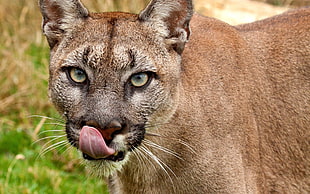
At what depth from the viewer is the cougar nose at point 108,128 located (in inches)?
179

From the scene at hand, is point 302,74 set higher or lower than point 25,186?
higher

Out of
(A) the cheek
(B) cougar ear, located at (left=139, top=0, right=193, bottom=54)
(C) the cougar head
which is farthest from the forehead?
(A) the cheek

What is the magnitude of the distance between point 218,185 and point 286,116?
105 centimetres

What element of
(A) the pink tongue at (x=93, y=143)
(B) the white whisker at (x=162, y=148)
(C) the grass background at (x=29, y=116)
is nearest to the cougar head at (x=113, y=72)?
(A) the pink tongue at (x=93, y=143)

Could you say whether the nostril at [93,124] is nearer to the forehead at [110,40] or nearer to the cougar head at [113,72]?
the cougar head at [113,72]

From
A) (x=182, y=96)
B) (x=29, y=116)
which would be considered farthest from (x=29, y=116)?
(x=182, y=96)

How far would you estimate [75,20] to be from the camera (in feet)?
17.1

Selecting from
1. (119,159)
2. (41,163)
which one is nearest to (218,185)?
(119,159)

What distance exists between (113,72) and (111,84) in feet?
0.30

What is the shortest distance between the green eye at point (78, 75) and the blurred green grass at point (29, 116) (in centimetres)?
40

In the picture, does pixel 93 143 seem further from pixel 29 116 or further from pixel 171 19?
pixel 29 116

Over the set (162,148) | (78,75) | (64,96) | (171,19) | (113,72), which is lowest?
(162,148)

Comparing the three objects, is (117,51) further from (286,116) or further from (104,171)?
(286,116)

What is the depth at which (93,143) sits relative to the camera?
4.53 meters
